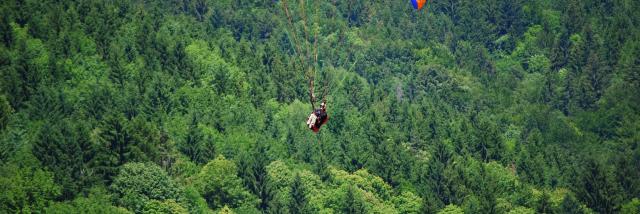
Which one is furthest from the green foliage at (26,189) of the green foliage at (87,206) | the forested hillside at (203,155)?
the green foliage at (87,206)

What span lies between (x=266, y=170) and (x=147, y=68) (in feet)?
115

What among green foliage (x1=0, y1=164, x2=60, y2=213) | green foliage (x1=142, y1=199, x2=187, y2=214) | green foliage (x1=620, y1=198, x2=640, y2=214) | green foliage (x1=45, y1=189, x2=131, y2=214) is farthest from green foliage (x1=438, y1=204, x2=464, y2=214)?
green foliage (x1=0, y1=164, x2=60, y2=213)

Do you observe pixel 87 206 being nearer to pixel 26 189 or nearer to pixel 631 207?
pixel 26 189

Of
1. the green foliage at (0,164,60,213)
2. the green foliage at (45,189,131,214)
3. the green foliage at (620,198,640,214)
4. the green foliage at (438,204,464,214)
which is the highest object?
the green foliage at (0,164,60,213)

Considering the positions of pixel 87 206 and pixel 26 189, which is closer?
pixel 26 189

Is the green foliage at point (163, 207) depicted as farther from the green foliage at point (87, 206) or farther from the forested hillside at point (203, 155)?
the green foliage at point (87, 206)

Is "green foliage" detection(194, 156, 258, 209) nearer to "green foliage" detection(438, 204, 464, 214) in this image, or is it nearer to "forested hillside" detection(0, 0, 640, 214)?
"forested hillside" detection(0, 0, 640, 214)

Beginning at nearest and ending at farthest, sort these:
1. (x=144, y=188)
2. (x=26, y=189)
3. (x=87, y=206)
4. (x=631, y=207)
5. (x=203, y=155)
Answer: (x=26, y=189) → (x=87, y=206) → (x=144, y=188) → (x=203, y=155) → (x=631, y=207)

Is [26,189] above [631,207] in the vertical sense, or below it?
above

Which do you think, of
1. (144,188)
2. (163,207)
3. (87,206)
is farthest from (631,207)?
(87,206)

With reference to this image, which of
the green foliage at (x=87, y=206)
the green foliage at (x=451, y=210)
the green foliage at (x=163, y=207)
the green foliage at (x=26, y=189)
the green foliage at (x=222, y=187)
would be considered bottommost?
the green foliage at (x=451, y=210)

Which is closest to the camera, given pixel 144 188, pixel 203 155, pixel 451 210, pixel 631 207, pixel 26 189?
pixel 26 189

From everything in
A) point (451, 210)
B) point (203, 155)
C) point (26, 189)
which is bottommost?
point (451, 210)

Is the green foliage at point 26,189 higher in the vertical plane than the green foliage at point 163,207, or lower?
higher
